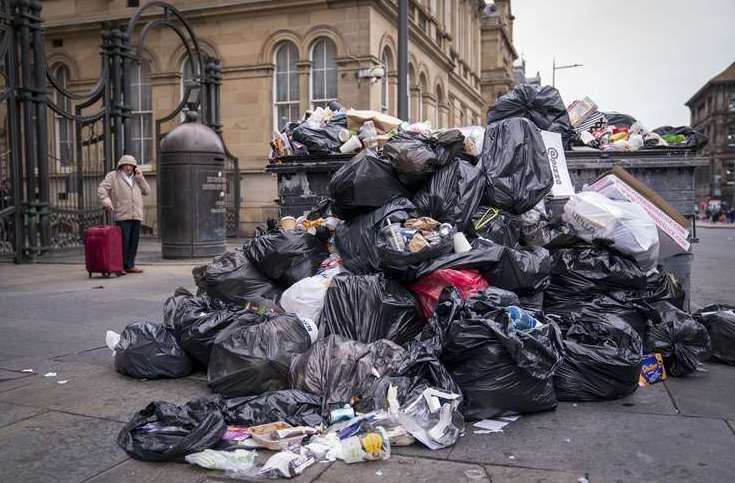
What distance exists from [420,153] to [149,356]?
2.21 metres

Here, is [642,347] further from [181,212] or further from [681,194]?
[181,212]

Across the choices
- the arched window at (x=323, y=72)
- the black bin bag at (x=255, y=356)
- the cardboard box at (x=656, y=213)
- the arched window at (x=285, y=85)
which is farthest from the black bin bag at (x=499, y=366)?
the arched window at (x=285, y=85)

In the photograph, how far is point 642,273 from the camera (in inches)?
169

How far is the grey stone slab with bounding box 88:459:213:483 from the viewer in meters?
2.67

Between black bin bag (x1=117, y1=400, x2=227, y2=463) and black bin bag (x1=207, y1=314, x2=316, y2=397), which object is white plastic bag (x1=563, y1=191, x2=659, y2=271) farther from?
black bin bag (x1=117, y1=400, x2=227, y2=463)

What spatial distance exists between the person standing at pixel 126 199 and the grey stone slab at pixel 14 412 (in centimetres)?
545

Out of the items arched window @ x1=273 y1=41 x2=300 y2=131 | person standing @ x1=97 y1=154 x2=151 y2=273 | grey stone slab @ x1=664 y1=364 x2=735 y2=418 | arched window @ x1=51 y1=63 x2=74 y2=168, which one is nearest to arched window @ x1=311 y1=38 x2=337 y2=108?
arched window @ x1=273 y1=41 x2=300 y2=131

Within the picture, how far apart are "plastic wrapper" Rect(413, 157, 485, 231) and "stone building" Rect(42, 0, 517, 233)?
1184 centimetres

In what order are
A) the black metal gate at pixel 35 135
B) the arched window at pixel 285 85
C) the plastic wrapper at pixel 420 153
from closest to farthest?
the plastic wrapper at pixel 420 153
the black metal gate at pixel 35 135
the arched window at pixel 285 85

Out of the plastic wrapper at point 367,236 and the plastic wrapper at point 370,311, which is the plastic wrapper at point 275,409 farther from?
the plastic wrapper at point 367,236

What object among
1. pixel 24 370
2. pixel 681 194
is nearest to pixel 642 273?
pixel 681 194

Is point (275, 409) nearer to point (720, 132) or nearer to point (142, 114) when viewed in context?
point (142, 114)

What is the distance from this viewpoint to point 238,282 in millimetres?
4637

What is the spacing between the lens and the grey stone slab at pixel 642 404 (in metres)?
3.44
